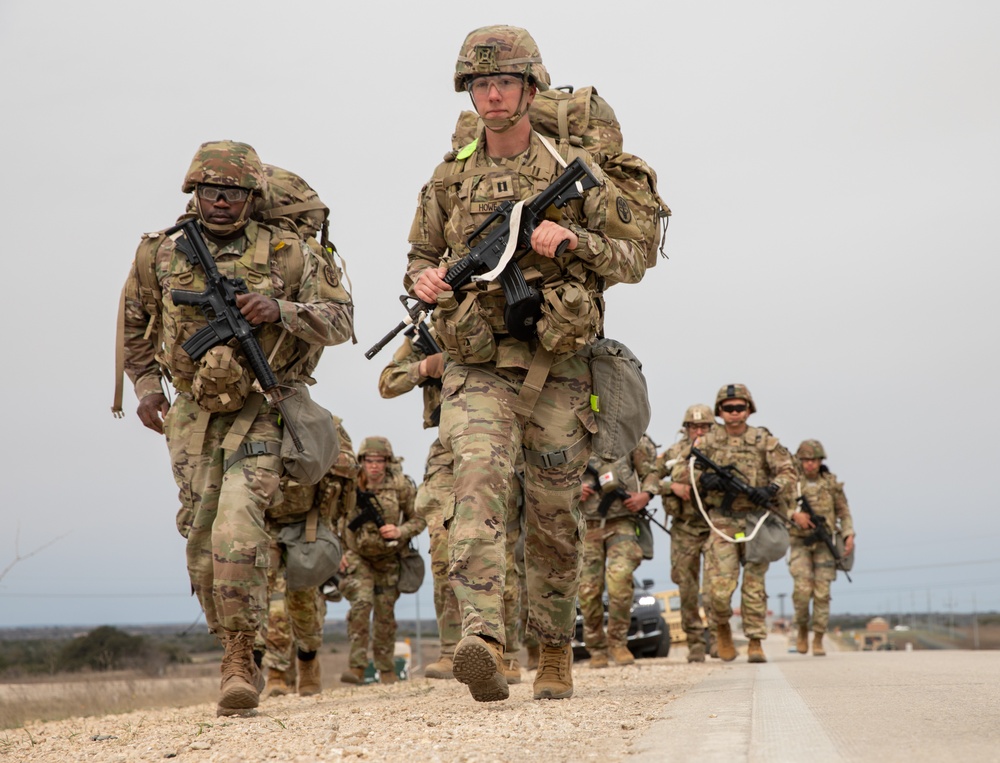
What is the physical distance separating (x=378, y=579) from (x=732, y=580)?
3698 millimetres

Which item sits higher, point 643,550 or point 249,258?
point 249,258

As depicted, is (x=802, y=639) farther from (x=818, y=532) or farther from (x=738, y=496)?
(x=738, y=496)

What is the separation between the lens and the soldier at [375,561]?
1404cm

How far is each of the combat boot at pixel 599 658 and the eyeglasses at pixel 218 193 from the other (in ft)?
25.0

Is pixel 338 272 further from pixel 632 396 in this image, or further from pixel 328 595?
pixel 328 595

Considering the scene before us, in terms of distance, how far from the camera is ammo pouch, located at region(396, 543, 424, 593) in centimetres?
1435

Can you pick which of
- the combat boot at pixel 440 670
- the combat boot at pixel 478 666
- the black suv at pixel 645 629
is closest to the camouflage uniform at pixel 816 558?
the black suv at pixel 645 629

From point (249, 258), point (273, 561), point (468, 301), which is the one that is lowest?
point (273, 561)

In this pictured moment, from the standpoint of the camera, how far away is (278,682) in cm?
1131

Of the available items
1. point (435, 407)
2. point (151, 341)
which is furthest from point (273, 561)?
point (151, 341)

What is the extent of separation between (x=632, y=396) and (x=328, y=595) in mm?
9001

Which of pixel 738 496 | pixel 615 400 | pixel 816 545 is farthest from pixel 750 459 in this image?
pixel 615 400

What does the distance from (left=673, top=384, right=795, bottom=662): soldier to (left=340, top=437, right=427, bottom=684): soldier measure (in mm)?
2950

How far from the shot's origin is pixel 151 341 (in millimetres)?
7512
